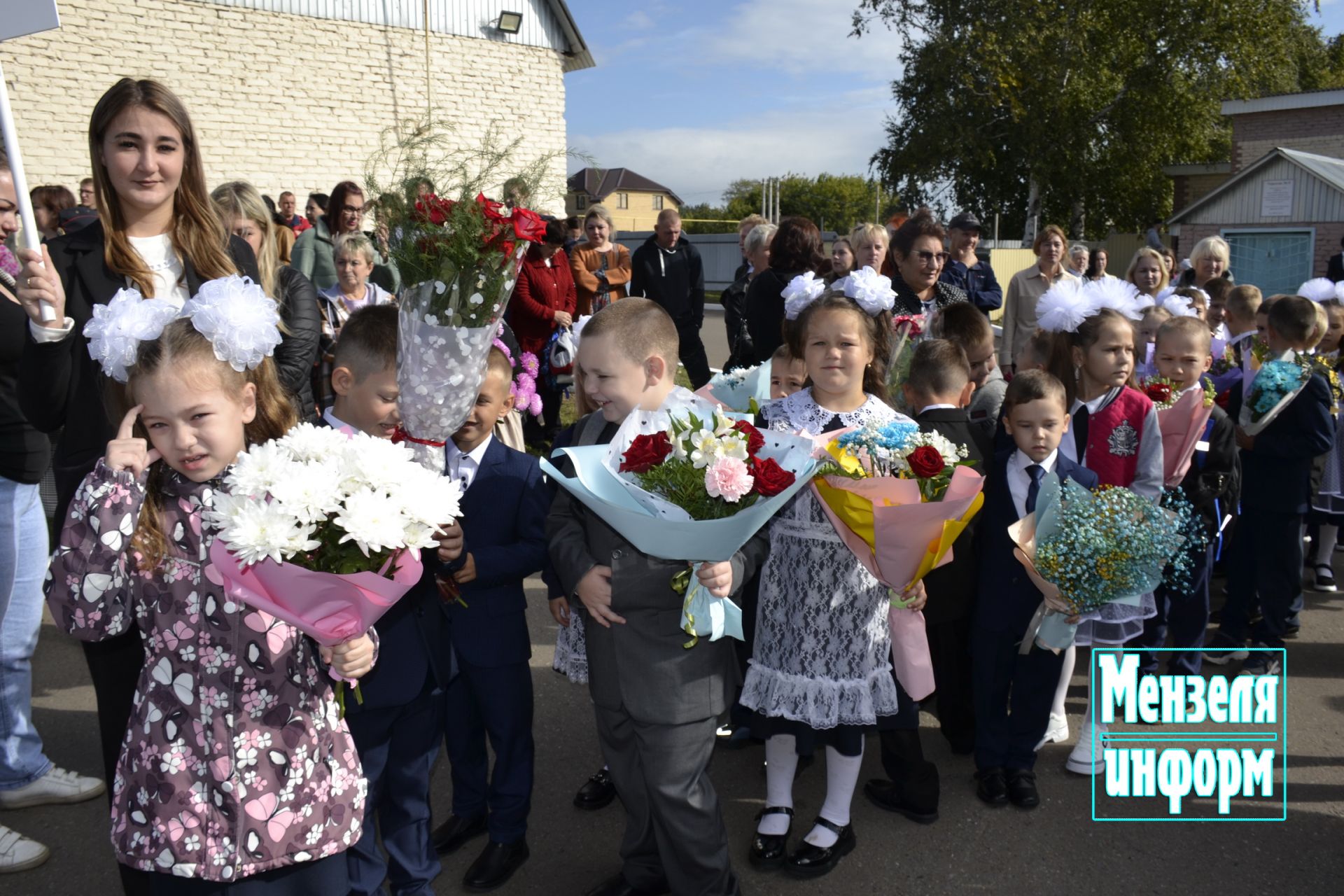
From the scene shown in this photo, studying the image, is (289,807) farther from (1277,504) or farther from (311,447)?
(1277,504)

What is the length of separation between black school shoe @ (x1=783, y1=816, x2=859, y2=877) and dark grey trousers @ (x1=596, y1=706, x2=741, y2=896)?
1.27 feet

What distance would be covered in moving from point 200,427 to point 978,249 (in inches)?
908

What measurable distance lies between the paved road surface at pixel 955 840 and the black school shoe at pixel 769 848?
2.4 inches

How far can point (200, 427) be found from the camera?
7.52 ft

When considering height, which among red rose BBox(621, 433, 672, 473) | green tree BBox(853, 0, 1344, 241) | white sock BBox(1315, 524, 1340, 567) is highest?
green tree BBox(853, 0, 1344, 241)

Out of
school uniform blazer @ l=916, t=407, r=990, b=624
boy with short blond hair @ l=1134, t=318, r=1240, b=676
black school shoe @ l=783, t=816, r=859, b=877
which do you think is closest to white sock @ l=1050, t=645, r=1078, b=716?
school uniform blazer @ l=916, t=407, r=990, b=624

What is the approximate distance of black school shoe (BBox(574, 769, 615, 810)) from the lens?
374 centimetres

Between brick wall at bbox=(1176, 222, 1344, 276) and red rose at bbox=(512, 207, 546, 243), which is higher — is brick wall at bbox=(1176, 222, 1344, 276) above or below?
above

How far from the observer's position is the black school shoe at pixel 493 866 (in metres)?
3.21

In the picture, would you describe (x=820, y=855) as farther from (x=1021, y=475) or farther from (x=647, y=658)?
(x=1021, y=475)

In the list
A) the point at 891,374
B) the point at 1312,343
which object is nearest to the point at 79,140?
the point at 891,374

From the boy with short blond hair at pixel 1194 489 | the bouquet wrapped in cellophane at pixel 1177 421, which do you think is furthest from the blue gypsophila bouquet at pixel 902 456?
the boy with short blond hair at pixel 1194 489

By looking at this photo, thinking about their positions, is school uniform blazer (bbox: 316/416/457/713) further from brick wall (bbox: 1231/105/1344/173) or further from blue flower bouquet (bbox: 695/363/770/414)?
brick wall (bbox: 1231/105/1344/173)

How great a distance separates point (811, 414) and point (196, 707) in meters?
2.14
